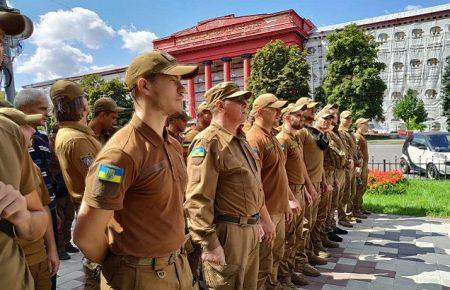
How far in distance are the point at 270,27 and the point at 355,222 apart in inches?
1386

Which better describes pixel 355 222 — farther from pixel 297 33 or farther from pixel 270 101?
pixel 297 33

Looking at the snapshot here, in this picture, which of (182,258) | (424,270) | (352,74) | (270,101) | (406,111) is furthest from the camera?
(406,111)

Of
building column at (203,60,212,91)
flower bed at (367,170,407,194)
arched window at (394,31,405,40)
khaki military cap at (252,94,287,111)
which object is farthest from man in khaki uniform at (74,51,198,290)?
arched window at (394,31,405,40)

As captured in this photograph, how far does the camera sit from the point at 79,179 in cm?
295

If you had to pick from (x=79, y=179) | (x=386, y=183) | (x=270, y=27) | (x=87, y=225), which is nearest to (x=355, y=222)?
(x=386, y=183)

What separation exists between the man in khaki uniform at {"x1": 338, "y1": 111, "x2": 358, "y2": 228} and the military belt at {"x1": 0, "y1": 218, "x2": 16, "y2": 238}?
6.18 m

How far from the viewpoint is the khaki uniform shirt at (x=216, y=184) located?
2.64 m

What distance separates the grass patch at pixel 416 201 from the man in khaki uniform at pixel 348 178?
121 centimetres

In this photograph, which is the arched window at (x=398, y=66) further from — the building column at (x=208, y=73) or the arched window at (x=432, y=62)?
the building column at (x=208, y=73)

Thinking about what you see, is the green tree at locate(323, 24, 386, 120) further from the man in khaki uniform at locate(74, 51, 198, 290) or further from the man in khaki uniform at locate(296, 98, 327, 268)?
the man in khaki uniform at locate(74, 51, 198, 290)

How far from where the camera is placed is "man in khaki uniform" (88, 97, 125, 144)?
13.2 feet

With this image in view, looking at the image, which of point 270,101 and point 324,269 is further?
point 324,269

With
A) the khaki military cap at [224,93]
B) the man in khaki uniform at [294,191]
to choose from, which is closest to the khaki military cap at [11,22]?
the khaki military cap at [224,93]

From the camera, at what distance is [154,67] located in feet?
5.87
